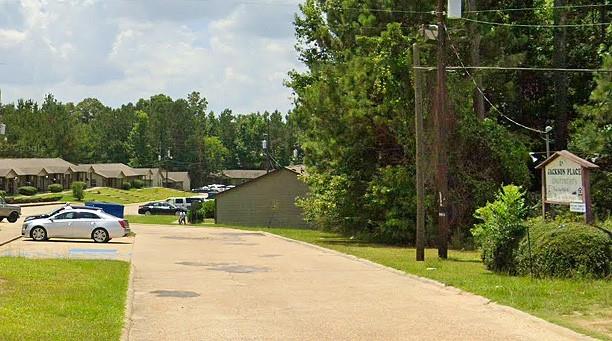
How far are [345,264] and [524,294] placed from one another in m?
8.91

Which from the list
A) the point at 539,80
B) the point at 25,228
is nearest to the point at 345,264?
the point at 25,228

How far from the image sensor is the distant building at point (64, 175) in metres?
89.2

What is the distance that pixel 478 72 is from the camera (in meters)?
34.1

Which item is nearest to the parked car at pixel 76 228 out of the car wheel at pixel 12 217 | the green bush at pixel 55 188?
the car wheel at pixel 12 217

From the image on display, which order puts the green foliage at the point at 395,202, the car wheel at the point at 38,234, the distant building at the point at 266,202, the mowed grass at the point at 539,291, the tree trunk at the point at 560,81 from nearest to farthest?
1. the mowed grass at the point at 539,291
2. the car wheel at the point at 38,234
3. the green foliage at the point at 395,202
4. the tree trunk at the point at 560,81
5. the distant building at the point at 266,202

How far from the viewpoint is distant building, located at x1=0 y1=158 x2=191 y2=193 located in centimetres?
8925

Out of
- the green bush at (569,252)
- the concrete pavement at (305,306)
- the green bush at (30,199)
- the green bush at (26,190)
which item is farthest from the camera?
the green bush at (26,190)

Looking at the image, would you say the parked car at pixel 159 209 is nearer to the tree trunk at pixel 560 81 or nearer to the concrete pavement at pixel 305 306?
the tree trunk at pixel 560 81

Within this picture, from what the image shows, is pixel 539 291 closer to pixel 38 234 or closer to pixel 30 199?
pixel 38 234

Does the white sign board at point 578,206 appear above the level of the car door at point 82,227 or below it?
above

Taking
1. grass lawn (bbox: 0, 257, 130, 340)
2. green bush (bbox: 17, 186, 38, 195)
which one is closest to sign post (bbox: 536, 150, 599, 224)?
grass lawn (bbox: 0, 257, 130, 340)

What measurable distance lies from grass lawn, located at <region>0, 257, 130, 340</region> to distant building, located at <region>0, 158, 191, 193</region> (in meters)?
73.2

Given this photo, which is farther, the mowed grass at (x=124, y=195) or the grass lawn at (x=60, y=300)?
the mowed grass at (x=124, y=195)

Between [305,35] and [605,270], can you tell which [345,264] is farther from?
[305,35]
